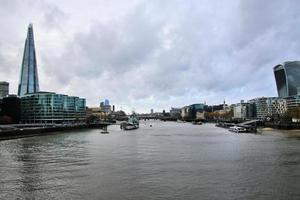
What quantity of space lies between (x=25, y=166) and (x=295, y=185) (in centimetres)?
2698

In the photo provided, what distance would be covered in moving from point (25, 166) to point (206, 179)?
66.3ft

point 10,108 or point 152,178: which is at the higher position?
point 10,108

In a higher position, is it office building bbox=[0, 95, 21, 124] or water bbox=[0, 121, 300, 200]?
office building bbox=[0, 95, 21, 124]

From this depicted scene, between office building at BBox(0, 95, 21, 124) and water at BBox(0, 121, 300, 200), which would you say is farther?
office building at BBox(0, 95, 21, 124)

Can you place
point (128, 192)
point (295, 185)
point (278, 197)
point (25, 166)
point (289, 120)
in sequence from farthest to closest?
1. point (289, 120)
2. point (25, 166)
3. point (295, 185)
4. point (128, 192)
5. point (278, 197)

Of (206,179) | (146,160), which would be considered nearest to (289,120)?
(146,160)

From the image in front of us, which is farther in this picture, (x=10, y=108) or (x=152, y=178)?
(x=10, y=108)

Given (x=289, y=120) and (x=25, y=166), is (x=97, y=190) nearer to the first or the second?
(x=25, y=166)

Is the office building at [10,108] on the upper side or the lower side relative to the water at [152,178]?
upper

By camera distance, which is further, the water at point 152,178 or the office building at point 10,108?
the office building at point 10,108

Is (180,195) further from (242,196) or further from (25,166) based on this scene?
(25,166)

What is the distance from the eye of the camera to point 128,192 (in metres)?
26.2

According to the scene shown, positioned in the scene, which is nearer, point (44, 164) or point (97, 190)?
point (97, 190)

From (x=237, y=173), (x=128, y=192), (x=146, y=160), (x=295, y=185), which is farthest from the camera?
(x=146, y=160)
